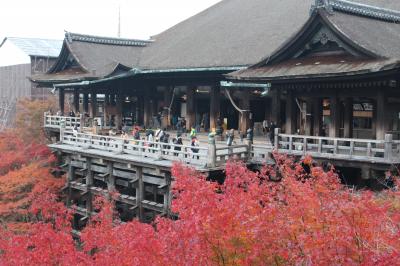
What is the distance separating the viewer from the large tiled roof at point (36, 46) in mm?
44553

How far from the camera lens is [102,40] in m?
36.3

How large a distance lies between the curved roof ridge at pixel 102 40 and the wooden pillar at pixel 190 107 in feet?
33.4

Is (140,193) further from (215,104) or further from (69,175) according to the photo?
(215,104)

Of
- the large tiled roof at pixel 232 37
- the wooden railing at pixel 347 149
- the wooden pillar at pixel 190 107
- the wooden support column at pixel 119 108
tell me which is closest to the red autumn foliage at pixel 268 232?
the wooden railing at pixel 347 149

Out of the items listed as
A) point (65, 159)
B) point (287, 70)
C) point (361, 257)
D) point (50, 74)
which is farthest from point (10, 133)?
point (361, 257)

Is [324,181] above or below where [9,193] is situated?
above

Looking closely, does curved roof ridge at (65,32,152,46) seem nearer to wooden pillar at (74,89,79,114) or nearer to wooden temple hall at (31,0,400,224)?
wooden temple hall at (31,0,400,224)

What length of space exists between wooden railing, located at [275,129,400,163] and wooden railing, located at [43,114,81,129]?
15.3 m

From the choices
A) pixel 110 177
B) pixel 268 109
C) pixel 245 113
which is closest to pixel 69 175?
pixel 110 177

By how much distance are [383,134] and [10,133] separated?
26.6 meters

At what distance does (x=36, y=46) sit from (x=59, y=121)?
56.5 feet

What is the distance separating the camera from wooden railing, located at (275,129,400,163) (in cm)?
1625

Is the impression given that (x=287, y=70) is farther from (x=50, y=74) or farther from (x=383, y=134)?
(x=50, y=74)

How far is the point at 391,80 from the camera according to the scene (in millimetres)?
16797
